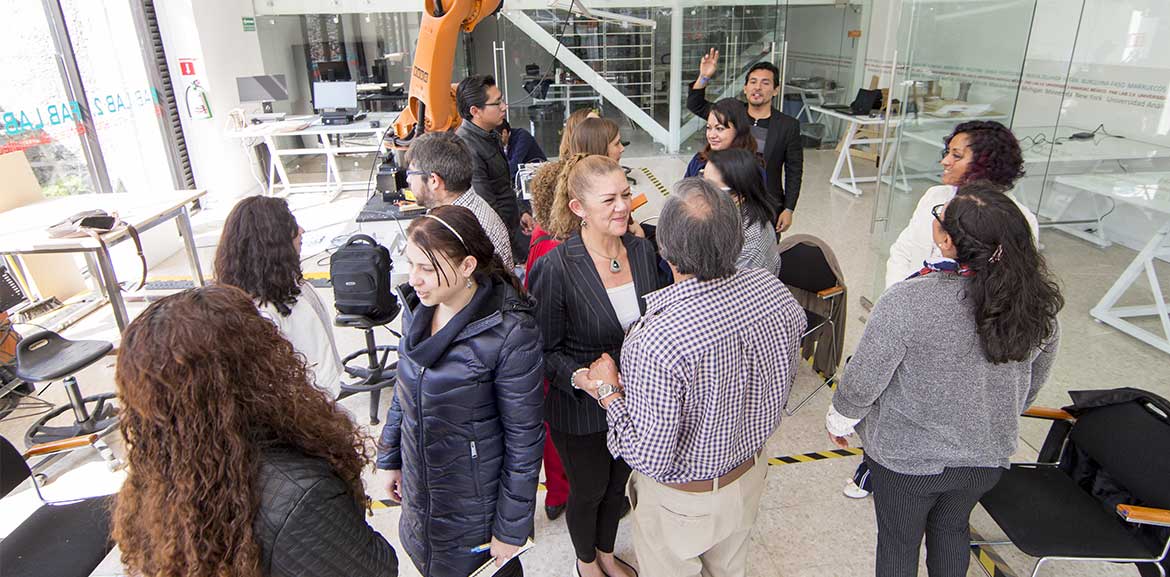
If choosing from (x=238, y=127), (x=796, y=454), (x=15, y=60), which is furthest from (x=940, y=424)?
(x=238, y=127)

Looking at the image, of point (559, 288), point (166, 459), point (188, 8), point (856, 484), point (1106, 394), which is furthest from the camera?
point (188, 8)

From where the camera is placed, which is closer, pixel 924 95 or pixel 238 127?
pixel 924 95

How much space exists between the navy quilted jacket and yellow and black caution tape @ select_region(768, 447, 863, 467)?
1.74 metres

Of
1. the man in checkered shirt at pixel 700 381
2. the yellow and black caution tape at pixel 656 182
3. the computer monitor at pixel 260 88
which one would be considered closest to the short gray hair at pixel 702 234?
the man in checkered shirt at pixel 700 381

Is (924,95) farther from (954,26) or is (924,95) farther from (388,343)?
(388,343)

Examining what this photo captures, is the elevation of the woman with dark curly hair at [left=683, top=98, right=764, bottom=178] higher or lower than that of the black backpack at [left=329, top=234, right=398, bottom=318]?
higher

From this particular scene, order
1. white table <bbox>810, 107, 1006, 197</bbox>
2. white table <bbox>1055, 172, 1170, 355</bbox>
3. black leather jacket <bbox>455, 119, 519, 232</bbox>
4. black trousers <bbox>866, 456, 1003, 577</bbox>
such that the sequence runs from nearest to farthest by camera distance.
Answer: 1. black trousers <bbox>866, 456, 1003, 577</bbox>
2. black leather jacket <bbox>455, 119, 519, 232</bbox>
3. white table <bbox>1055, 172, 1170, 355</bbox>
4. white table <bbox>810, 107, 1006, 197</bbox>

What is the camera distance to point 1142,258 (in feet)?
13.0

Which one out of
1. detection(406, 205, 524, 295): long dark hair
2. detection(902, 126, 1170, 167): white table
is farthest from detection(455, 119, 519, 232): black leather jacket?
detection(902, 126, 1170, 167): white table

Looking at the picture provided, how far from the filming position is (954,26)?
468 cm

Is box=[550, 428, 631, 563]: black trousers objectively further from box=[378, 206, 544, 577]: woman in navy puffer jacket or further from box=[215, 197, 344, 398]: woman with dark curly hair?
box=[215, 197, 344, 398]: woman with dark curly hair

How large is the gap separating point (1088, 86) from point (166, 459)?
586 centimetres

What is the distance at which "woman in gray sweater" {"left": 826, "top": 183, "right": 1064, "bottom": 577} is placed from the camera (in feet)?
5.21

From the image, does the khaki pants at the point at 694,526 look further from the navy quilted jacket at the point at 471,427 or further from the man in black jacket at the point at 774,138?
the man in black jacket at the point at 774,138
